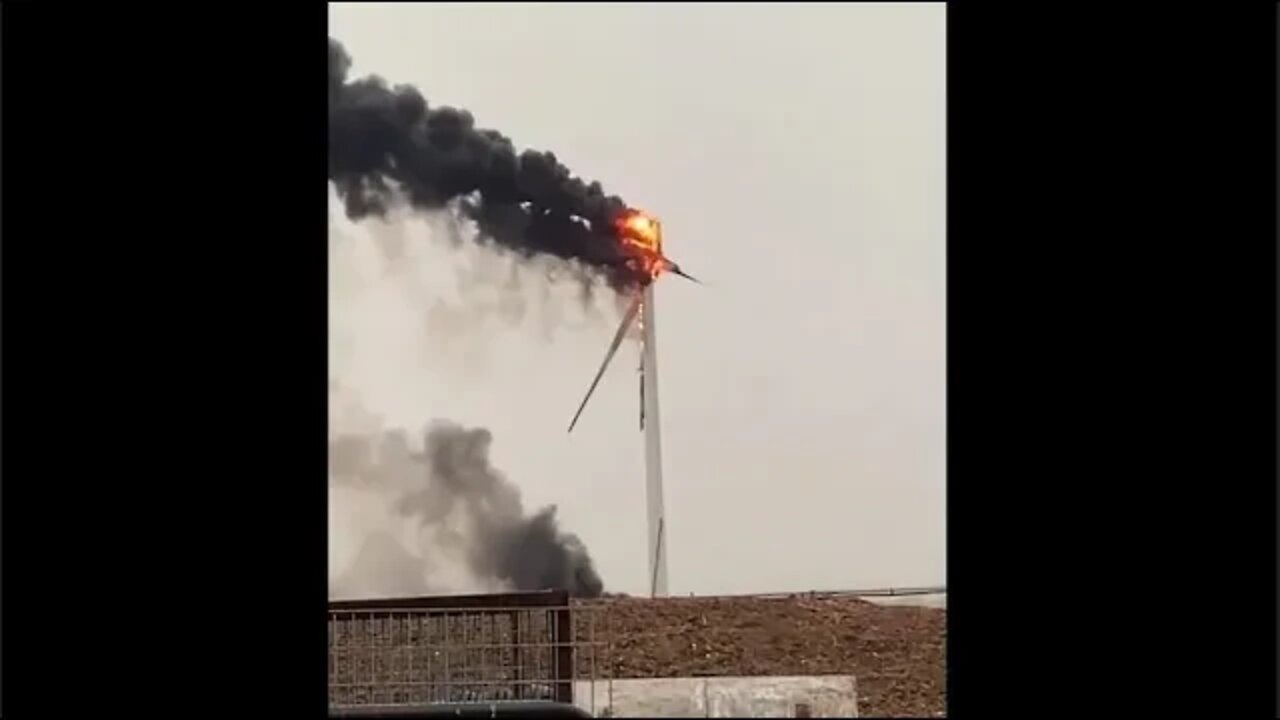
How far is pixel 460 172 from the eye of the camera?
2.74m

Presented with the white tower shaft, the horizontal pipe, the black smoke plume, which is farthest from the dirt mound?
the black smoke plume

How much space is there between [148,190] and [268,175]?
13 cm

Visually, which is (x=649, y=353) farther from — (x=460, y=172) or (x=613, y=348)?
(x=460, y=172)

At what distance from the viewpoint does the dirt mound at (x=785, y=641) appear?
7.92 feet

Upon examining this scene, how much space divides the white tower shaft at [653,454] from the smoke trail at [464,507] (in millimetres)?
134

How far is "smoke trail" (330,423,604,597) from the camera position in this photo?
2.59 meters

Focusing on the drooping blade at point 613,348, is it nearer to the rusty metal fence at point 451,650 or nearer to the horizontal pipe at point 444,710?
the rusty metal fence at point 451,650

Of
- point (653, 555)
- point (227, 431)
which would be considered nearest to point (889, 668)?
point (653, 555)

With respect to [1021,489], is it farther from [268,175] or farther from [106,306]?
[106,306]

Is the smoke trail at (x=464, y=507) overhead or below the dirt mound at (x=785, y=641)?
overhead

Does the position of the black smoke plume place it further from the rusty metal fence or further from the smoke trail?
the rusty metal fence

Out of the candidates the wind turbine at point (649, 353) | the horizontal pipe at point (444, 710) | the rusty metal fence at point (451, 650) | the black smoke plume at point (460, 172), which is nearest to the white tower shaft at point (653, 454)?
the wind turbine at point (649, 353)

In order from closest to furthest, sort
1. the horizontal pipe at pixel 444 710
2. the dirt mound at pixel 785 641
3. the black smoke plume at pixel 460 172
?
the horizontal pipe at pixel 444 710, the dirt mound at pixel 785 641, the black smoke plume at pixel 460 172

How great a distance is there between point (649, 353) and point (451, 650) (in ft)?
2.51
